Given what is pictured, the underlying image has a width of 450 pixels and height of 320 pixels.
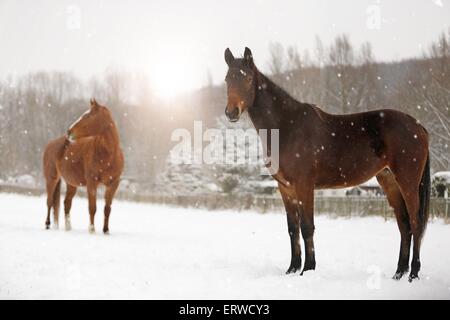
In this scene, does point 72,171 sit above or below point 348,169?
below

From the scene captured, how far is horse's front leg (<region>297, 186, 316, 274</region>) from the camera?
5.18 meters

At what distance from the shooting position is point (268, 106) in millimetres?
5535

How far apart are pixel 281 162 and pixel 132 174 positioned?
41854 millimetres

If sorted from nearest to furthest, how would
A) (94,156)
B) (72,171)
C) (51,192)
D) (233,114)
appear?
(233,114) < (94,156) < (72,171) < (51,192)

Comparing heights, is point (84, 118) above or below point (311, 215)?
above

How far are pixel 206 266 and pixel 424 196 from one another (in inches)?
121

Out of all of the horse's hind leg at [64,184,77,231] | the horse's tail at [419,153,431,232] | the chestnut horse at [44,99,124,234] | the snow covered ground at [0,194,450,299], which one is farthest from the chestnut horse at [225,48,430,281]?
the horse's hind leg at [64,184,77,231]

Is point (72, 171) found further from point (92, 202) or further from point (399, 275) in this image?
point (399, 275)

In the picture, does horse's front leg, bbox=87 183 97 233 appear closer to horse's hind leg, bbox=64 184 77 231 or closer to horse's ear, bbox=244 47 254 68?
horse's hind leg, bbox=64 184 77 231

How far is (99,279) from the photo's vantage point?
16.4ft

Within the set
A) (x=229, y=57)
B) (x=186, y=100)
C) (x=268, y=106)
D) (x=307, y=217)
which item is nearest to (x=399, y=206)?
(x=307, y=217)
